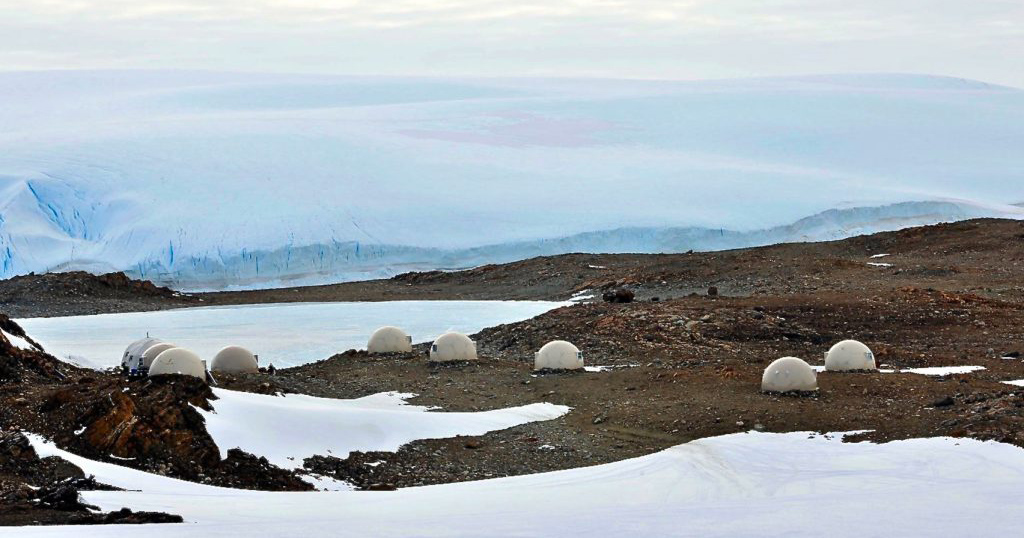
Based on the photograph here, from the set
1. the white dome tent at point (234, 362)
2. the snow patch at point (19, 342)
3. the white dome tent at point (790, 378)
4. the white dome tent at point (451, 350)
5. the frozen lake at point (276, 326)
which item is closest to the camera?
the white dome tent at point (790, 378)

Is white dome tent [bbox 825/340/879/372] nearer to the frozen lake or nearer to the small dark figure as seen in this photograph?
the small dark figure

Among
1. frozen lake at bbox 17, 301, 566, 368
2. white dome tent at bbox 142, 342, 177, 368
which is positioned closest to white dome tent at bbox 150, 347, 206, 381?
white dome tent at bbox 142, 342, 177, 368

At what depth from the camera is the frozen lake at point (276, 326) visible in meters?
21.1

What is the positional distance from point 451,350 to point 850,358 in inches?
215

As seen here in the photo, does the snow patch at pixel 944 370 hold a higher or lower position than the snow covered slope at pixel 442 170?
lower

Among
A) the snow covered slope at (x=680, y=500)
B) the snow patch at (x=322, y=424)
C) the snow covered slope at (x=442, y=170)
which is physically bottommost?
the snow covered slope at (x=680, y=500)

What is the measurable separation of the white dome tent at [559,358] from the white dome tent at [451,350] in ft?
3.81

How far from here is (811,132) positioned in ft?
152

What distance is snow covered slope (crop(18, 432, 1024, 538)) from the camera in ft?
28.7

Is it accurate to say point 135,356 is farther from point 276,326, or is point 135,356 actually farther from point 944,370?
point 944,370

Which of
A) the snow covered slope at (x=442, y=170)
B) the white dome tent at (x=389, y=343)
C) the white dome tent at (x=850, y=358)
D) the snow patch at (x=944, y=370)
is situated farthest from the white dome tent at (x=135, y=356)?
the snow covered slope at (x=442, y=170)

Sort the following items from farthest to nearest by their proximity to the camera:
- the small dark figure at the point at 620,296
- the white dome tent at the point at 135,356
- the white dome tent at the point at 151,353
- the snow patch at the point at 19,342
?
the small dark figure at the point at 620,296, the white dome tent at the point at 135,356, the white dome tent at the point at 151,353, the snow patch at the point at 19,342

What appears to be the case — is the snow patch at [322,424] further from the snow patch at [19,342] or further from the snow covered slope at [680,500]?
the snow patch at [19,342]

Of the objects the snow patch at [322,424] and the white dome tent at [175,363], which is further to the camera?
the white dome tent at [175,363]
